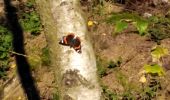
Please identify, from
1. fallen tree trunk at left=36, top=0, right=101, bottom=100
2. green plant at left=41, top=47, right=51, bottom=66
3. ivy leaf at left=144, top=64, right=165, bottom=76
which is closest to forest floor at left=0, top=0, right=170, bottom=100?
green plant at left=41, top=47, right=51, bottom=66

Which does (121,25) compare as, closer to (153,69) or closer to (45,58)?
(153,69)

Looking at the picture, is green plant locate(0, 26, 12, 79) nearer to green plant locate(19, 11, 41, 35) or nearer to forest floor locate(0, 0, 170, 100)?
forest floor locate(0, 0, 170, 100)

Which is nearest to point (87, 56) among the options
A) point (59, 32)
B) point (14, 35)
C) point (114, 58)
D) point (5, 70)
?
point (59, 32)

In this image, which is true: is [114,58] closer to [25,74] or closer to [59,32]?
[25,74]

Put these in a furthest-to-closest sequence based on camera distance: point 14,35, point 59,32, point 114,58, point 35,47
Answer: point 14,35 → point 35,47 → point 114,58 → point 59,32

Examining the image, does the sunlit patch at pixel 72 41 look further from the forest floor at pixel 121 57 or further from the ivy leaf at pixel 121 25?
the forest floor at pixel 121 57

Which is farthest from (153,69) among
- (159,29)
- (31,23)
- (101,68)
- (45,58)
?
(31,23)

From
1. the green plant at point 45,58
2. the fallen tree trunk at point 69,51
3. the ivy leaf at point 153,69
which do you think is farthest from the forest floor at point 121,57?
the fallen tree trunk at point 69,51
